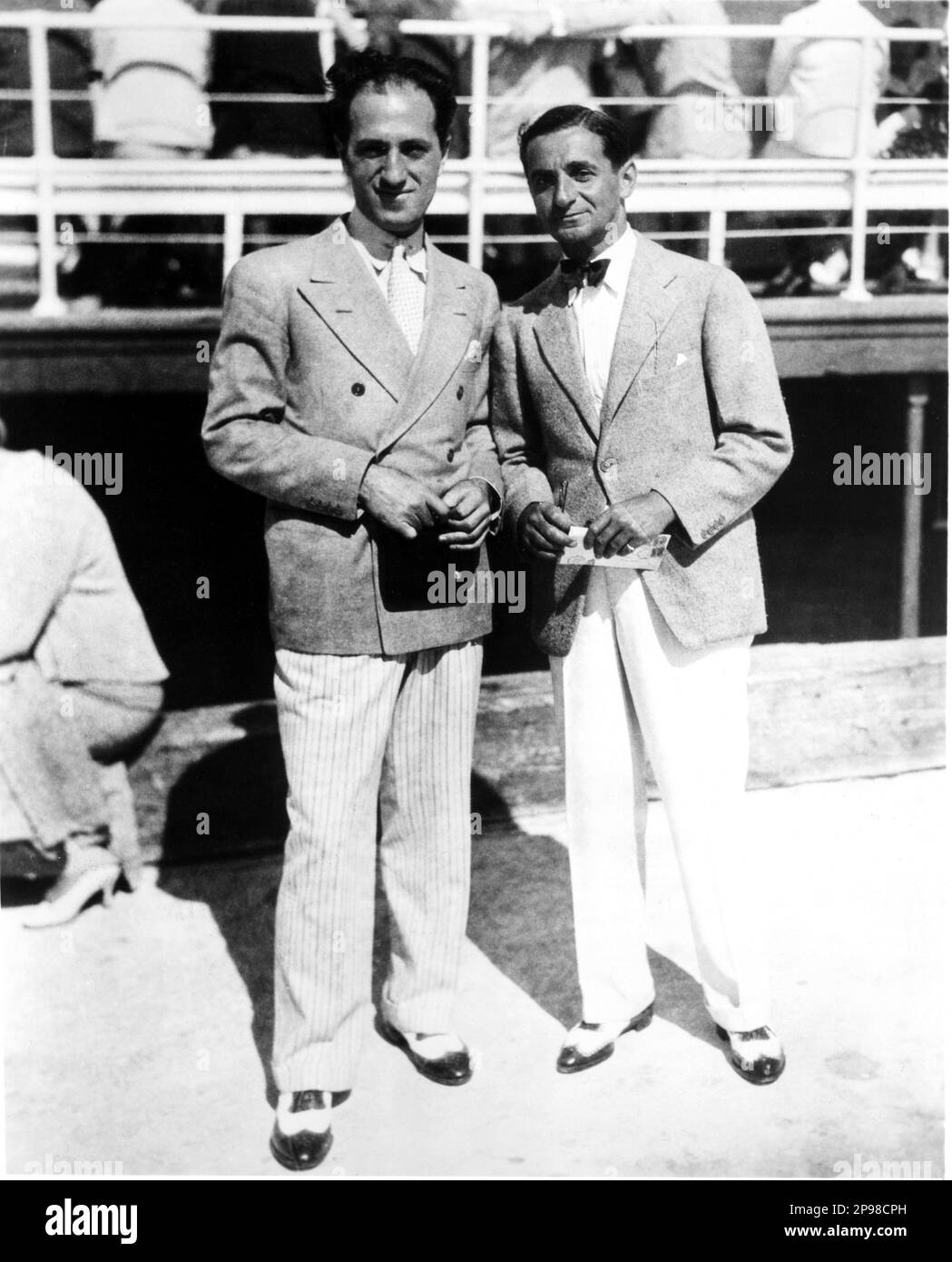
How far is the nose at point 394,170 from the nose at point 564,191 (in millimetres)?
316

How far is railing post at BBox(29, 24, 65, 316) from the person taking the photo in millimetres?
4371

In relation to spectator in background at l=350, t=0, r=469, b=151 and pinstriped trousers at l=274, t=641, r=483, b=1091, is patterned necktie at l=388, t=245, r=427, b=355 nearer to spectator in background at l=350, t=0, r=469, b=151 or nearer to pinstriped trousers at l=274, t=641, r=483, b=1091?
pinstriped trousers at l=274, t=641, r=483, b=1091

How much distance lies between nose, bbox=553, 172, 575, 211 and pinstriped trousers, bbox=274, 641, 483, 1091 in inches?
38.0

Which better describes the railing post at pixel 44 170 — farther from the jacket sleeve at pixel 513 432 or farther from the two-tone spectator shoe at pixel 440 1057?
the two-tone spectator shoe at pixel 440 1057

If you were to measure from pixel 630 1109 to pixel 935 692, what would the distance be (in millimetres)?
2460

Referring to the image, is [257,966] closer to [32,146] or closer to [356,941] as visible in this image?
[356,941]

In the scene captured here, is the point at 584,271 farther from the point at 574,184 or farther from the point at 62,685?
the point at 62,685

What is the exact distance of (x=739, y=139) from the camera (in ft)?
17.4

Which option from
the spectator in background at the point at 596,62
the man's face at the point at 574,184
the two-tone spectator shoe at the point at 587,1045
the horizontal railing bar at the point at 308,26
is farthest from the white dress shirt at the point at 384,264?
the spectator in background at the point at 596,62

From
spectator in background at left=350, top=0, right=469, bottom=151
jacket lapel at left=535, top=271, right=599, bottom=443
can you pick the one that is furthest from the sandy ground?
spectator in background at left=350, top=0, right=469, bottom=151

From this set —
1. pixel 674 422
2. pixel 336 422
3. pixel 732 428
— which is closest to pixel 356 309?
pixel 336 422

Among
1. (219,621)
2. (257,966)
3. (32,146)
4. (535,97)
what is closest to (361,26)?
(535,97)

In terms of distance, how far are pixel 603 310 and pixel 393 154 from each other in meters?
0.56

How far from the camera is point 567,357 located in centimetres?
300
